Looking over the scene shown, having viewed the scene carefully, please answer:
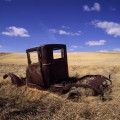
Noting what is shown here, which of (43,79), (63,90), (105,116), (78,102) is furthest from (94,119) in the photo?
(43,79)

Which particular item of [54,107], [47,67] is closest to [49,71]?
[47,67]

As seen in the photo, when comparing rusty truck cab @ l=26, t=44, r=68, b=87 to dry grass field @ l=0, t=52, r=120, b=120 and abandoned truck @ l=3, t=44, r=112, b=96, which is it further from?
dry grass field @ l=0, t=52, r=120, b=120

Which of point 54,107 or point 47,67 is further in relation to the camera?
point 47,67

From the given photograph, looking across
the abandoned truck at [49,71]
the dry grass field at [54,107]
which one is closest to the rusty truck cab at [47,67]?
the abandoned truck at [49,71]

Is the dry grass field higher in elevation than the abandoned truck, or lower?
lower

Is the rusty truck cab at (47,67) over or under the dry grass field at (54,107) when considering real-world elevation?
over

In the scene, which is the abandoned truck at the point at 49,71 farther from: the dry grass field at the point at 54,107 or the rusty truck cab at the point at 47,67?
the dry grass field at the point at 54,107

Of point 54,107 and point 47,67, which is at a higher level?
point 47,67

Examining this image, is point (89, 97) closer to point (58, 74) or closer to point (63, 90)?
point (63, 90)

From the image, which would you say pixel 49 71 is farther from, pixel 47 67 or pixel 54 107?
pixel 54 107

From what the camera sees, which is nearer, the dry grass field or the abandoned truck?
the dry grass field

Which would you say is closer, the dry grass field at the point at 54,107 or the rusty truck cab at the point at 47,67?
the dry grass field at the point at 54,107

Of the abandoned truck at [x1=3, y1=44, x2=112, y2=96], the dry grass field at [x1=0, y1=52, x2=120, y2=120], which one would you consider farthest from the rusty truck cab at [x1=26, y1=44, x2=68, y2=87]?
the dry grass field at [x1=0, y1=52, x2=120, y2=120]

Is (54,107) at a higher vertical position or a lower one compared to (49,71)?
lower
